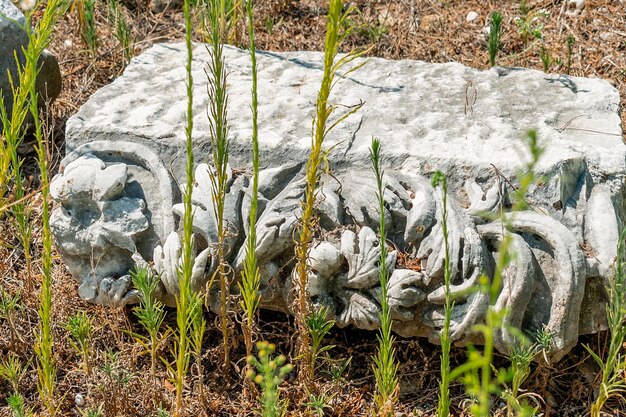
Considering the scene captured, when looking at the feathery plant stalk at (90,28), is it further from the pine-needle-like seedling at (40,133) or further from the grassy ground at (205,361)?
the pine-needle-like seedling at (40,133)

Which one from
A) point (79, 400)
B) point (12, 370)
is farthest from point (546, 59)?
point (12, 370)

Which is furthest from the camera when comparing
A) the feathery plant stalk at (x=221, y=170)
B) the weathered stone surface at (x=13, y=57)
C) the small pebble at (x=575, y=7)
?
the small pebble at (x=575, y=7)

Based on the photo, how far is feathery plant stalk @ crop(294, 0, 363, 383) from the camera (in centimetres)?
225

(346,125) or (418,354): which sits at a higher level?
(346,125)

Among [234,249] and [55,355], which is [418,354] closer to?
[234,249]

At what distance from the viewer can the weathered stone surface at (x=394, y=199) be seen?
2.82 metres

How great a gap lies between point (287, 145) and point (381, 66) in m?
0.79

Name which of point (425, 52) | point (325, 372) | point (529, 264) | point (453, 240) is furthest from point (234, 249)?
point (425, 52)

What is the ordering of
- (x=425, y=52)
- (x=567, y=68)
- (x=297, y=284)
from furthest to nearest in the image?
(x=425, y=52)
(x=567, y=68)
(x=297, y=284)

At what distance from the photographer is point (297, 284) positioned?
2762mm

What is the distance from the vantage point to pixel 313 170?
247 cm

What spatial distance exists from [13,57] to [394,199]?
2.06 metres

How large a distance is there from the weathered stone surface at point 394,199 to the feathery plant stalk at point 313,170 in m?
0.17

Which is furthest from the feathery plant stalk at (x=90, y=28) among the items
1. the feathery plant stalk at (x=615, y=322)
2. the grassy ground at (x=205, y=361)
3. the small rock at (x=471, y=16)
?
the feathery plant stalk at (x=615, y=322)
